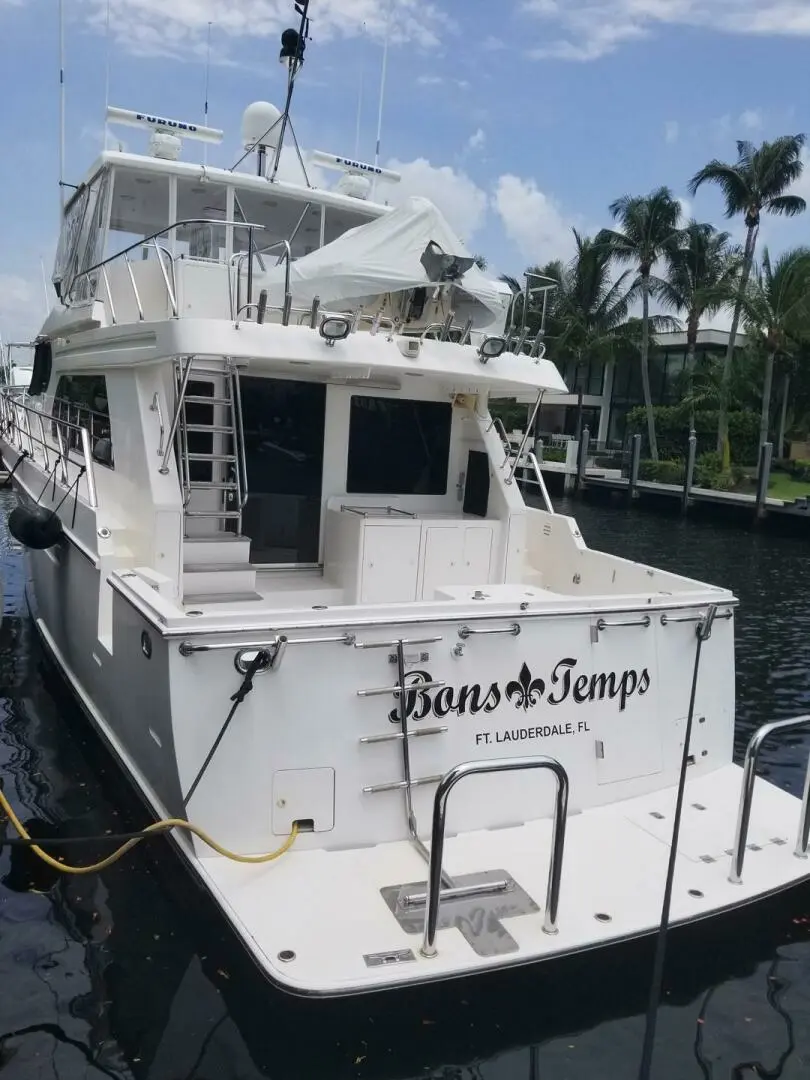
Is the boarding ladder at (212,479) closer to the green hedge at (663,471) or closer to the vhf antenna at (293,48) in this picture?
the vhf antenna at (293,48)

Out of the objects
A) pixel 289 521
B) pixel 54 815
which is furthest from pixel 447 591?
pixel 54 815

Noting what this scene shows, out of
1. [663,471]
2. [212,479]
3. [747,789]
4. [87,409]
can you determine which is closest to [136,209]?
[87,409]

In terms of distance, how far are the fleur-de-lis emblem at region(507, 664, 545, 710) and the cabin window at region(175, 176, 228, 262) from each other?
4.94 metres

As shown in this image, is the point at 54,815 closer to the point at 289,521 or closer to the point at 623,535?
the point at 289,521

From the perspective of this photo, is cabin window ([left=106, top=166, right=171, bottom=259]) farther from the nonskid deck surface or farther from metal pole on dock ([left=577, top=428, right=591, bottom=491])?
metal pole on dock ([left=577, top=428, right=591, bottom=491])

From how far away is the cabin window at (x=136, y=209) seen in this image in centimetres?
771

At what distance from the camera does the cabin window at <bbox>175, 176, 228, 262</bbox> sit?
25.5ft

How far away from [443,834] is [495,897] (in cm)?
71

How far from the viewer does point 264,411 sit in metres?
6.91

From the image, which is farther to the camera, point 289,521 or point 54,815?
point 289,521

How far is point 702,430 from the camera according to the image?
33906 millimetres

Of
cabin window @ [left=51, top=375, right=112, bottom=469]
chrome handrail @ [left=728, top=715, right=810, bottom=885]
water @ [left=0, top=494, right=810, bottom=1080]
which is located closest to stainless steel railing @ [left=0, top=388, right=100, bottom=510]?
cabin window @ [left=51, top=375, right=112, bottom=469]

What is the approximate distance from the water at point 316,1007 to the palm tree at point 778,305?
1083 inches

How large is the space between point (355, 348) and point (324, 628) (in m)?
2.22
